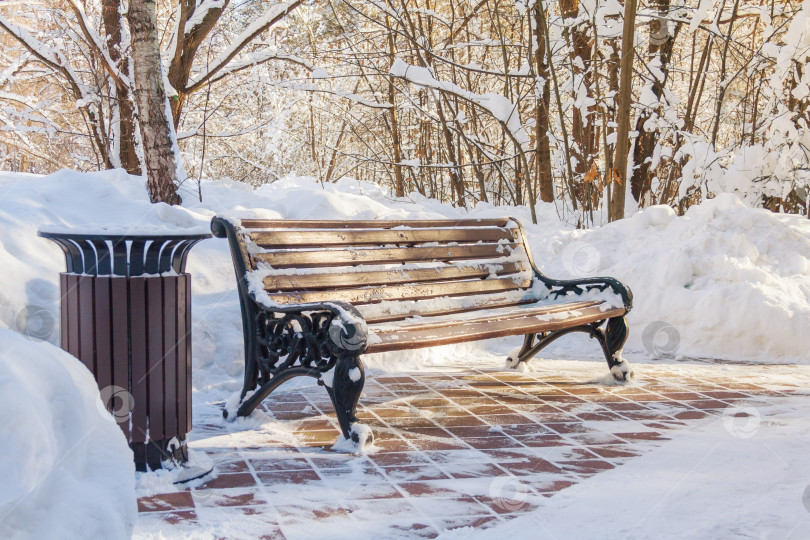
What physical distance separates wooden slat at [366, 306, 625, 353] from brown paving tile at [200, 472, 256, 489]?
817 mm

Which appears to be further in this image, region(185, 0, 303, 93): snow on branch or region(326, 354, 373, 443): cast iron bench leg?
region(185, 0, 303, 93): snow on branch

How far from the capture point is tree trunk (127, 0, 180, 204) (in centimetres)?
655

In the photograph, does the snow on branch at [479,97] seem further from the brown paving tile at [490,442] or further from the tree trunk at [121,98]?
the brown paving tile at [490,442]

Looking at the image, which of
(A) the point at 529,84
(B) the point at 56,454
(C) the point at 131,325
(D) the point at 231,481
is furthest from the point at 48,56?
(B) the point at 56,454

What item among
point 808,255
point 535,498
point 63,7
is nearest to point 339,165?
point 63,7

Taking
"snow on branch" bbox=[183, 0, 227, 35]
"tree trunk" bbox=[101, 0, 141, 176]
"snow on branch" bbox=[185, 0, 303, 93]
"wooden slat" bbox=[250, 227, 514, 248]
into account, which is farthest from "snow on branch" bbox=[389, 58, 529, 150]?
"tree trunk" bbox=[101, 0, 141, 176]

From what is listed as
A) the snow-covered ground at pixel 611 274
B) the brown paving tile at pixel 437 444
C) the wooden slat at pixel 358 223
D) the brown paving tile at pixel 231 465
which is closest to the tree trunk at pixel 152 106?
the snow-covered ground at pixel 611 274

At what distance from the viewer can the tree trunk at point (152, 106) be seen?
655 cm

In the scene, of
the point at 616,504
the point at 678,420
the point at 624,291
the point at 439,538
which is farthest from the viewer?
the point at 624,291

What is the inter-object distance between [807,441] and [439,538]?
2.25 metres

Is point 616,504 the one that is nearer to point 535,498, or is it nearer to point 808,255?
point 535,498

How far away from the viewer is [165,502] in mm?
2902

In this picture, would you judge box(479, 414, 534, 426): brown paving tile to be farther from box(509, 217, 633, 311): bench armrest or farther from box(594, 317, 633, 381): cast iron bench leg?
box(509, 217, 633, 311): bench armrest

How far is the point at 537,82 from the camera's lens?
9.12m
